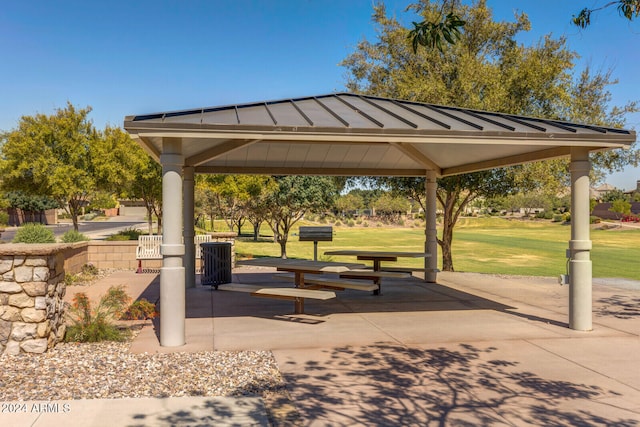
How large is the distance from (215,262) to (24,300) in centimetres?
605

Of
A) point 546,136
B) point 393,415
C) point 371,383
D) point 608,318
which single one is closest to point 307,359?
point 371,383

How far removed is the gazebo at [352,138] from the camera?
752 centimetres

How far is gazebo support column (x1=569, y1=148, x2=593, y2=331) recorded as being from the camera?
860 centimetres

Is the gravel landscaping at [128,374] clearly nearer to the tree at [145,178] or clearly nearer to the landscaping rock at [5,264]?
the landscaping rock at [5,264]

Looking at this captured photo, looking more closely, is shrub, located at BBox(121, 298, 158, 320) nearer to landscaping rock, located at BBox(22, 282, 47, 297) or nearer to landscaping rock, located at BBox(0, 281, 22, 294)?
landscaping rock, located at BBox(22, 282, 47, 297)

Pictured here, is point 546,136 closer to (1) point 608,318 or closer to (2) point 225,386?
(1) point 608,318

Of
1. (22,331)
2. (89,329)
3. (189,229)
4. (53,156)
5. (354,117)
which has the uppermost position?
(53,156)

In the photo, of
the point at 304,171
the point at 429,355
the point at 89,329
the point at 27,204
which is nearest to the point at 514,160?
the point at 429,355

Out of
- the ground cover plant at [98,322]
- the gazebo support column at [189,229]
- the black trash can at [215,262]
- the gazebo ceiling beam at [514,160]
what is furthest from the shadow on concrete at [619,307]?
the gazebo support column at [189,229]

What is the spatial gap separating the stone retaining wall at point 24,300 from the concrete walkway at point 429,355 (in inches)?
53.0

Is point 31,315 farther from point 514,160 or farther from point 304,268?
point 514,160

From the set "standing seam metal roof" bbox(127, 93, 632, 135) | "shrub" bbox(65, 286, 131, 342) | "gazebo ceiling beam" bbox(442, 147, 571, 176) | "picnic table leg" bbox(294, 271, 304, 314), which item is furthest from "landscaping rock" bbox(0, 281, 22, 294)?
"gazebo ceiling beam" bbox(442, 147, 571, 176)

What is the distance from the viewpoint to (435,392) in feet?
18.1

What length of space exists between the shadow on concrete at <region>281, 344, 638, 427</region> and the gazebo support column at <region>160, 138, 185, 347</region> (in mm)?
1919
